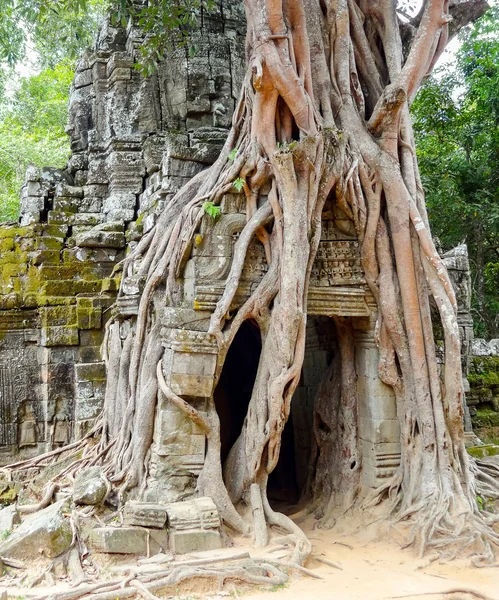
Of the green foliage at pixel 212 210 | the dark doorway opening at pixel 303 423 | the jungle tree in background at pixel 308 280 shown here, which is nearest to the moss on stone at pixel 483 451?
the jungle tree in background at pixel 308 280

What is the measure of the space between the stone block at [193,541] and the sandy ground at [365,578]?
171mm

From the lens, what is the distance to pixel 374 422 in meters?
5.55

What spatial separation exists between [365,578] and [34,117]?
52.3 ft

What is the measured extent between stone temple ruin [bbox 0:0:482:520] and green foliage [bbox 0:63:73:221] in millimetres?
6831

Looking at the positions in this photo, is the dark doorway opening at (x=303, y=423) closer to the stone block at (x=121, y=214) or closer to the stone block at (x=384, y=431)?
the stone block at (x=384, y=431)

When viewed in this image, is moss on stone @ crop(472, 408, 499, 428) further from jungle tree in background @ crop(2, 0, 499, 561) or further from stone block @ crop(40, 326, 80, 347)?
stone block @ crop(40, 326, 80, 347)

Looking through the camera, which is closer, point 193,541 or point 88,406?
point 193,541

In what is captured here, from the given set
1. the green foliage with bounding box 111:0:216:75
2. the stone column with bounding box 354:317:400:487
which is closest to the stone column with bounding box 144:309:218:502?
the stone column with bounding box 354:317:400:487

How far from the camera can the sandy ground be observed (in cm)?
395

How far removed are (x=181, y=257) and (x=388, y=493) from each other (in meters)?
2.85

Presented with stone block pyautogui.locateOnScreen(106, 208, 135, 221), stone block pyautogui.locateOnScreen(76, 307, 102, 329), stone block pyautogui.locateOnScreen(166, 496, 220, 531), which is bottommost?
stone block pyautogui.locateOnScreen(166, 496, 220, 531)

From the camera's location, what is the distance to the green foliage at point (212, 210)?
5.23 meters

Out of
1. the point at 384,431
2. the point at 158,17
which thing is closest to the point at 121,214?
the point at 158,17

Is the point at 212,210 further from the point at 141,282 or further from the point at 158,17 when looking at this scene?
the point at 158,17
